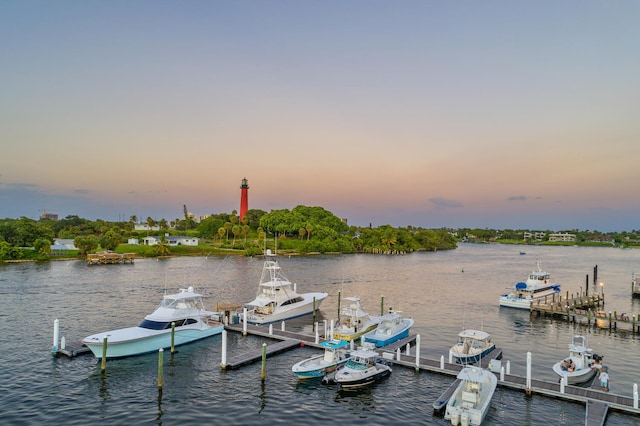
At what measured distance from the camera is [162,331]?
108 ft

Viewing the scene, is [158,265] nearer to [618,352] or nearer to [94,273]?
[94,273]

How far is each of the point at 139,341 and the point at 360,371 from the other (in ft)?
56.6

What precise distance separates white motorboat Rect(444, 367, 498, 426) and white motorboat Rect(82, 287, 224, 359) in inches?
875

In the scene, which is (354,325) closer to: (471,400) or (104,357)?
(471,400)

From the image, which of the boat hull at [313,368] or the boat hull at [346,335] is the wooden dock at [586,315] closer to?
the boat hull at [346,335]

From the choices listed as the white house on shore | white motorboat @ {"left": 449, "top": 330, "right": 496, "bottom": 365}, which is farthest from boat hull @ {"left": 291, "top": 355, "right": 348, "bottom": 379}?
the white house on shore

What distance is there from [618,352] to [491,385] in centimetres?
2211

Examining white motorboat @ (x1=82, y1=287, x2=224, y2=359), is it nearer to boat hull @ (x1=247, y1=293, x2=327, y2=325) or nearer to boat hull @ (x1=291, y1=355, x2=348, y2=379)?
boat hull @ (x1=247, y1=293, x2=327, y2=325)

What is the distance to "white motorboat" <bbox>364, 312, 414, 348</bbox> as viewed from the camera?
3611 centimetres

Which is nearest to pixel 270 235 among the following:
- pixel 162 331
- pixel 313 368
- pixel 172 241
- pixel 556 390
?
pixel 172 241

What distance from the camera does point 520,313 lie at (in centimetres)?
5550

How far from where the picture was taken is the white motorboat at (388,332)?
1422 inches

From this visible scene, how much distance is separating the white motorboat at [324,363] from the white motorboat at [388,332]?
225 inches

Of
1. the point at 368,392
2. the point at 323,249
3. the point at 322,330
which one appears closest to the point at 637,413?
the point at 368,392
